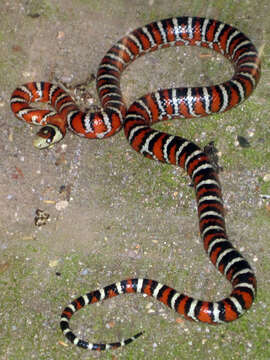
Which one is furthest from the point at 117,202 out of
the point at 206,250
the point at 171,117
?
the point at 171,117

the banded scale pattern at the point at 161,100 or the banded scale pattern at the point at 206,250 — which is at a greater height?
the banded scale pattern at the point at 161,100

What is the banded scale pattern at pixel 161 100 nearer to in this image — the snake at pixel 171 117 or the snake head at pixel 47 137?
the snake at pixel 171 117

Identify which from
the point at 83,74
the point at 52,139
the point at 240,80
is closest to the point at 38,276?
the point at 52,139

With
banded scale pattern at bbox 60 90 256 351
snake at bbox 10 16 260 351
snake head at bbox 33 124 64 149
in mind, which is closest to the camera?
banded scale pattern at bbox 60 90 256 351

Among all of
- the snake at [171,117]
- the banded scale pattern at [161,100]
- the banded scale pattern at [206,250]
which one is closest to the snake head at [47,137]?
the snake at [171,117]

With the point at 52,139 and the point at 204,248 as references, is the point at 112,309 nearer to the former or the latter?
the point at 204,248

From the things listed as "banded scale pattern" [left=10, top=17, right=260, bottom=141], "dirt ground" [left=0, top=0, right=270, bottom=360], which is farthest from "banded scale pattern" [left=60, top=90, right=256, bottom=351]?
"banded scale pattern" [left=10, top=17, right=260, bottom=141]

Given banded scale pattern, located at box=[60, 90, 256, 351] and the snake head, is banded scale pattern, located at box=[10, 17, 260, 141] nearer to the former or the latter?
the snake head
